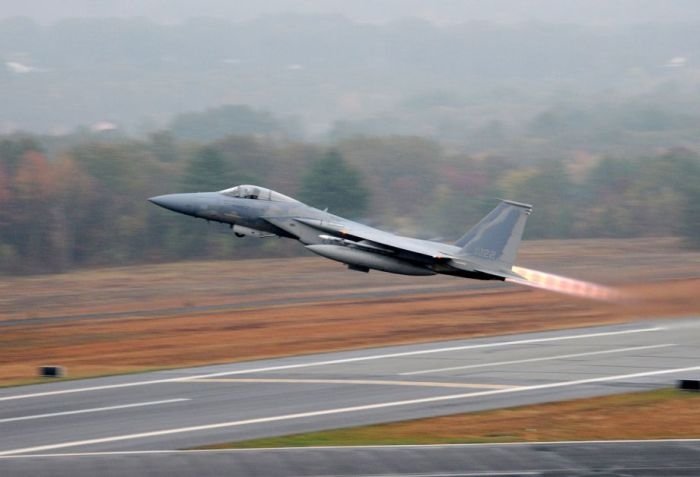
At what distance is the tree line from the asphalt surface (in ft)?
155

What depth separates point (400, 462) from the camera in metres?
20.2

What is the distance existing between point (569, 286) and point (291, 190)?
46855mm

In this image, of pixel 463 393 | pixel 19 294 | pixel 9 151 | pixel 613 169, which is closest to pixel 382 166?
pixel 613 169

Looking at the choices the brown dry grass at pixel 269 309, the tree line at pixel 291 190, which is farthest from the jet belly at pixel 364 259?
the tree line at pixel 291 190

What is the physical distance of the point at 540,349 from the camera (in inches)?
1463

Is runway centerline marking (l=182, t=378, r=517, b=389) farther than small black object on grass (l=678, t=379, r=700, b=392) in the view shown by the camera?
Yes

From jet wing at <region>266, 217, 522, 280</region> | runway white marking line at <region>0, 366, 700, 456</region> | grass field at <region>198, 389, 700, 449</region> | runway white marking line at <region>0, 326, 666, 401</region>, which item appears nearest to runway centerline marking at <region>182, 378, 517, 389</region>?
runway white marking line at <region>0, 366, 700, 456</region>

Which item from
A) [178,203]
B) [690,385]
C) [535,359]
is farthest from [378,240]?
[690,385]

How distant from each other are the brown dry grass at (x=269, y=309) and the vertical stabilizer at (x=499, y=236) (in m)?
4.65

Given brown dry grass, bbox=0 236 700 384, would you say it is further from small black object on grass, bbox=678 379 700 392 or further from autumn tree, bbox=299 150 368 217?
autumn tree, bbox=299 150 368 217

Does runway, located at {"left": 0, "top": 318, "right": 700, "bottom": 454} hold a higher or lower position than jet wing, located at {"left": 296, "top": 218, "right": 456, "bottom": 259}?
lower

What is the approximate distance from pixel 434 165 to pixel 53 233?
37644 mm

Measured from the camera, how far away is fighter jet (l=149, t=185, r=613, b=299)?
36.1 metres

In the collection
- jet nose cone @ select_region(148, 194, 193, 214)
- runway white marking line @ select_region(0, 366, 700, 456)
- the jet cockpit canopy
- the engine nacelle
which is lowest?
runway white marking line @ select_region(0, 366, 700, 456)
